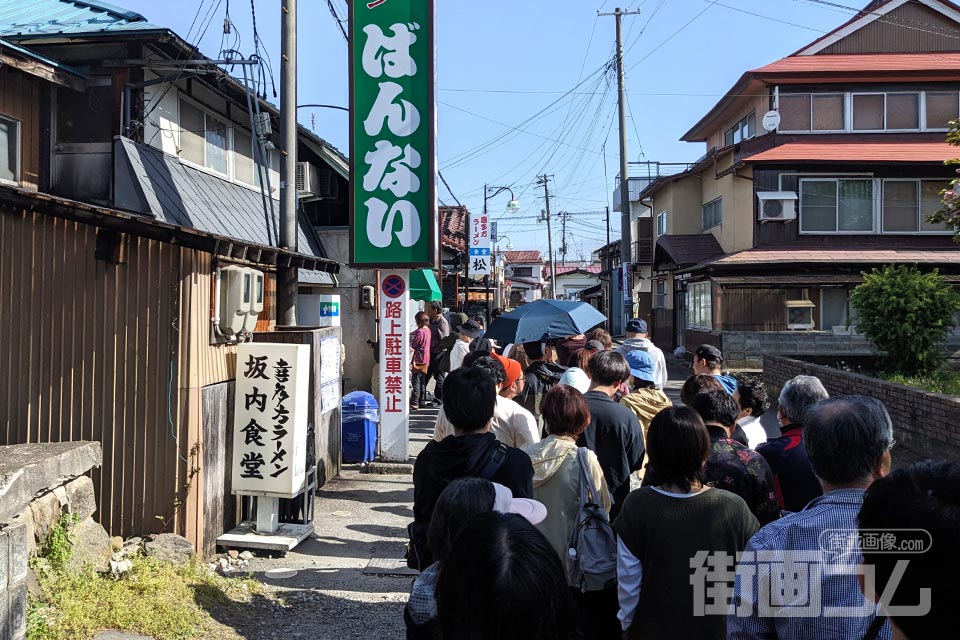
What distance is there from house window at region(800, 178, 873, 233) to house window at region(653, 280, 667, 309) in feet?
30.5

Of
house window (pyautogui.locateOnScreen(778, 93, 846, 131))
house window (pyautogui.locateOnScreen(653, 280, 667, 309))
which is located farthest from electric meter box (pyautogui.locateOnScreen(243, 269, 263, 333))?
house window (pyautogui.locateOnScreen(653, 280, 667, 309))

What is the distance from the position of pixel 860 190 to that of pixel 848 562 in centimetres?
2333

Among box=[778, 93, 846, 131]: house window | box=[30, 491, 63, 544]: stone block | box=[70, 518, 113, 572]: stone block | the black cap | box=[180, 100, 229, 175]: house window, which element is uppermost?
box=[778, 93, 846, 131]: house window

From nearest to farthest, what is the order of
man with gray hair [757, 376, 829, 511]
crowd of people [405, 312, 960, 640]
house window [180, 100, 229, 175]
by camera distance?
crowd of people [405, 312, 960, 640] < man with gray hair [757, 376, 829, 511] < house window [180, 100, 229, 175]

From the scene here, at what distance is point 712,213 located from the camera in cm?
2695

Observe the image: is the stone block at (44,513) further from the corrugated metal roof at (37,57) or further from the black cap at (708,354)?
the corrugated metal roof at (37,57)

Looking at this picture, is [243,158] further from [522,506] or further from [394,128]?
[522,506]

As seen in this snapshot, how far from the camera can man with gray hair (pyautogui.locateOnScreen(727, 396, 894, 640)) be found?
2330 millimetres

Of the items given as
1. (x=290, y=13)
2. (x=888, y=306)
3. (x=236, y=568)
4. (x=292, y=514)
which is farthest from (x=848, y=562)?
(x=888, y=306)

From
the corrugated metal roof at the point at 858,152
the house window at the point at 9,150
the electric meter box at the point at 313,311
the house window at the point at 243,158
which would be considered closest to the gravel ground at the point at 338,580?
the electric meter box at the point at 313,311

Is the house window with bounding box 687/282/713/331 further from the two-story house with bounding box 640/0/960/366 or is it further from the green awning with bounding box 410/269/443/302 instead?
the green awning with bounding box 410/269/443/302

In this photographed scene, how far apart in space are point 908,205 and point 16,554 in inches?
991

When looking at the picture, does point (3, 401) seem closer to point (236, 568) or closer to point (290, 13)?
point (236, 568)

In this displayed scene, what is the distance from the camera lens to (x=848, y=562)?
7.67 ft
